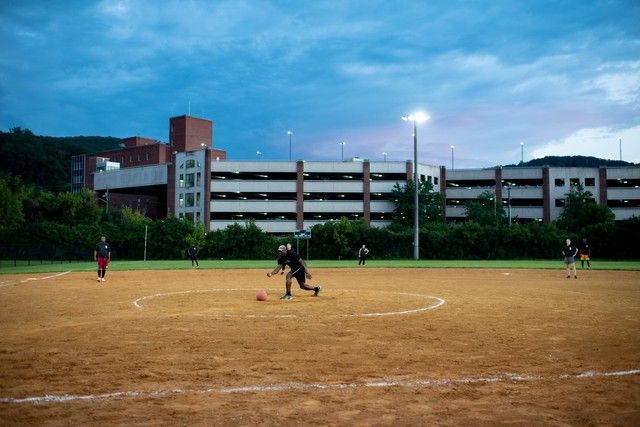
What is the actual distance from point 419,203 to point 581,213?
24205mm

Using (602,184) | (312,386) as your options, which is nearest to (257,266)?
(312,386)

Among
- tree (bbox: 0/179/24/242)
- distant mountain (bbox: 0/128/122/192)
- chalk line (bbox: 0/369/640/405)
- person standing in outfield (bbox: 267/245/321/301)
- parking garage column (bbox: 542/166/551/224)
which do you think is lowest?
chalk line (bbox: 0/369/640/405)

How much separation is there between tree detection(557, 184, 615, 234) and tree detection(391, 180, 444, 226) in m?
19.3

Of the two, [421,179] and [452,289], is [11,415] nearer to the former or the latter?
[452,289]

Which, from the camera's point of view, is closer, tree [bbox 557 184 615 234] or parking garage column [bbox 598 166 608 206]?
tree [bbox 557 184 615 234]

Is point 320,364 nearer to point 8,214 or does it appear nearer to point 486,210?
point 8,214

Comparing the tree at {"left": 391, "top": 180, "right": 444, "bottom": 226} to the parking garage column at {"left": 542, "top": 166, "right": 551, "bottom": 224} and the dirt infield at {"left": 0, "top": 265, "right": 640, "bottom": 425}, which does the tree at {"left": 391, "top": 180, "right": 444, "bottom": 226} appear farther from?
the dirt infield at {"left": 0, "top": 265, "right": 640, "bottom": 425}

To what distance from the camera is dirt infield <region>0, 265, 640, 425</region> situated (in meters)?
6.72

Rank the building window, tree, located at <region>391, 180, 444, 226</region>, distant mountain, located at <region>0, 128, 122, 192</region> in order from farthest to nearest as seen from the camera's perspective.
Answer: distant mountain, located at <region>0, 128, 122, 192</region>
the building window
tree, located at <region>391, 180, 444, 226</region>

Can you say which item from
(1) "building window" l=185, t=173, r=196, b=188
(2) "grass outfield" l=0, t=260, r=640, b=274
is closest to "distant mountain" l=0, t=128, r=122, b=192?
(1) "building window" l=185, t=173, r=196, b=188

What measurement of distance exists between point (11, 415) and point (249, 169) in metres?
85.3

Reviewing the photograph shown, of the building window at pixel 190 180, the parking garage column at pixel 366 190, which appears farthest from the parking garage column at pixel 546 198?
the building window at pixel 190 180

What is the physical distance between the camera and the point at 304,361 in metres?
9.52

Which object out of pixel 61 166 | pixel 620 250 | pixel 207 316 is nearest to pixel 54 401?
pixel 207 316
